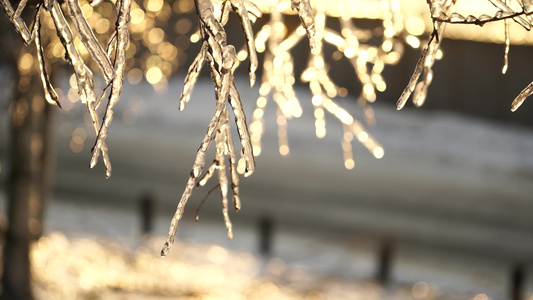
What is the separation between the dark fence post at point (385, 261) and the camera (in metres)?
7.95

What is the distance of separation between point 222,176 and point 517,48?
12499 mm

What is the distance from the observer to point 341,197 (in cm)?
1102

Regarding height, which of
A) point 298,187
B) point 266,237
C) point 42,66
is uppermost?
point 298,187

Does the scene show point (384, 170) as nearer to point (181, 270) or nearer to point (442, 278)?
point (442, 278)

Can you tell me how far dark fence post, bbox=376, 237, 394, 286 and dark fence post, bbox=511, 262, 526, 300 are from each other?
1338mm

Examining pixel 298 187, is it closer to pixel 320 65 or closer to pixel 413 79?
pixel 320 65

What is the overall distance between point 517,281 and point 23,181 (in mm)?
4562

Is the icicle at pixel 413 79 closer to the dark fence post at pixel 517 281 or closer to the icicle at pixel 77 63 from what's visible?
the icicle at pixel 77 63

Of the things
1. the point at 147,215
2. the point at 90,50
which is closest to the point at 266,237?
the point at 147,215

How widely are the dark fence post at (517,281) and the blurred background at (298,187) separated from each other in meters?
0.02

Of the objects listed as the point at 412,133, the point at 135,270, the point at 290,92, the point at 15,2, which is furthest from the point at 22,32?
the point at 412,133

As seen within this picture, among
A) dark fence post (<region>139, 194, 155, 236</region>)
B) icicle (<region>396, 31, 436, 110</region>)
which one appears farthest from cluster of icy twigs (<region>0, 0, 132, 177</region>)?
dark fence post (<region>139, 194, 155, 236</region>)

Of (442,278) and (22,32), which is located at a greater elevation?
(442,278)

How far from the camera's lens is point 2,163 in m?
11.9
